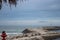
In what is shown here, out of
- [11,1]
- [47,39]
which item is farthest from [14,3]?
[47,39]

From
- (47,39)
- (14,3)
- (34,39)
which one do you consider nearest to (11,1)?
(14,3)

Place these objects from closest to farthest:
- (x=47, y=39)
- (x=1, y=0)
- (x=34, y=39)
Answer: (x=1, y=0), (x=34, y=39), (x=47, y=39)

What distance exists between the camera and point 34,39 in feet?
60.2

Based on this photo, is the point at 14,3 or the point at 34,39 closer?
the point at 14,3

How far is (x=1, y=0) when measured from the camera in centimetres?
534

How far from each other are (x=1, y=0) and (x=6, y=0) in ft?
0.90

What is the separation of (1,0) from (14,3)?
406 millimetres

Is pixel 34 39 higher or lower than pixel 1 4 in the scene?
lower

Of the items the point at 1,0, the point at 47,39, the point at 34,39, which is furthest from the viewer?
the point at 47,39

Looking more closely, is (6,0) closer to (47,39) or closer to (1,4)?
(1,4)

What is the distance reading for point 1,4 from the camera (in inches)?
217

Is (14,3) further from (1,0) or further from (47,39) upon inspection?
(47,39)

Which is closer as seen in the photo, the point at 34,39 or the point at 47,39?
the point at 34,39

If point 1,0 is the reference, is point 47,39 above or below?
below
